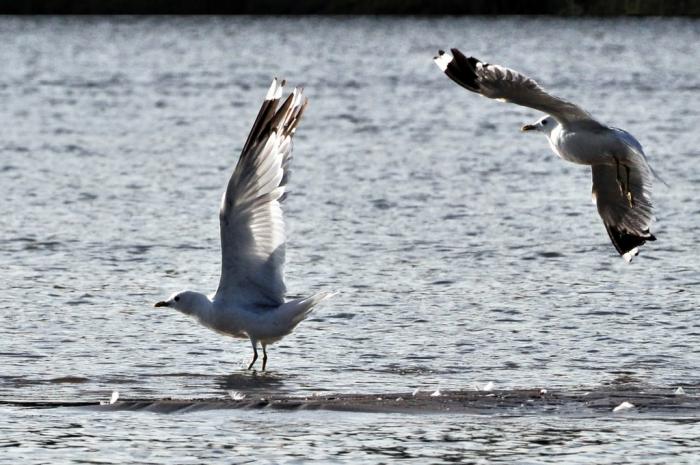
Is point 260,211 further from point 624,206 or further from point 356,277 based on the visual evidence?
point 356,277

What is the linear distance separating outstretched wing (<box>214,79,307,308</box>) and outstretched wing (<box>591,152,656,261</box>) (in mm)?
2495

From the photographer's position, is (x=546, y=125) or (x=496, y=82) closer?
(x=496, y=82)

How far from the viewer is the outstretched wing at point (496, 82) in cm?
1145

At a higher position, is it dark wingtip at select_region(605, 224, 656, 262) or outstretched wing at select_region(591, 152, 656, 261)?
outstretched wing at select_region(591, 152, 656, 261)

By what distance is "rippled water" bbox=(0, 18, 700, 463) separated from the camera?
9758mm

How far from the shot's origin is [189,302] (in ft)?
37.6

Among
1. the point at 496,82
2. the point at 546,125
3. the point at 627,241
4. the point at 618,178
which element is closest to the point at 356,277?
the point at 546,125

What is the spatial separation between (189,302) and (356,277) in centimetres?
401

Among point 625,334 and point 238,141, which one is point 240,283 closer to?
point 625,334

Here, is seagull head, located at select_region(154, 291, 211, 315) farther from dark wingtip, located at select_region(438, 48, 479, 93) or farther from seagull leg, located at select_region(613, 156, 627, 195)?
seagull leg, located at select_region(613, 156, 627, 195)

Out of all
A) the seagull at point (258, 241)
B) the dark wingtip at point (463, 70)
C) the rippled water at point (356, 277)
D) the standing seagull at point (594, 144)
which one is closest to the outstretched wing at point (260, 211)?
the seagull at point (258, 241)

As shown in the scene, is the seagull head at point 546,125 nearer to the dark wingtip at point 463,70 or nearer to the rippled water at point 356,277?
the dark wingtip at point 463,70

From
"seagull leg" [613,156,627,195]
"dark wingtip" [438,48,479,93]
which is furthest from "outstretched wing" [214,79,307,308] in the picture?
"seagull leg" [613,156,627,195]

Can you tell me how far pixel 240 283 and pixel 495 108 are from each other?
88.0 feet
